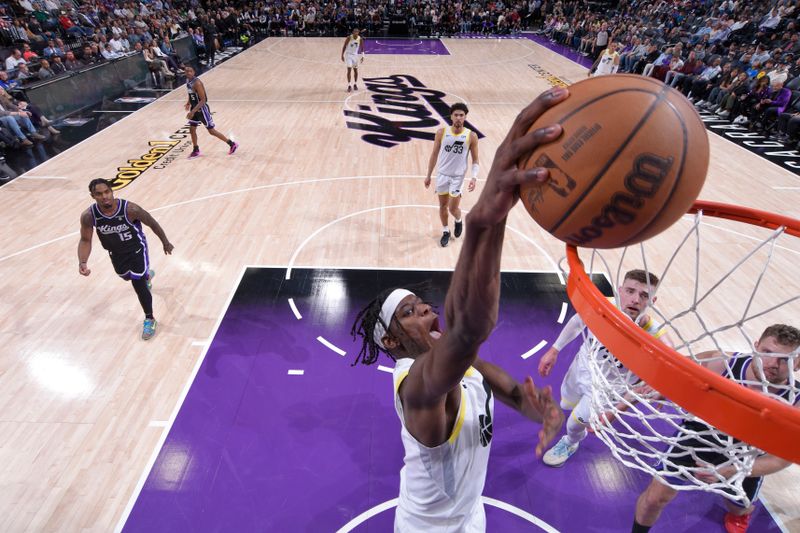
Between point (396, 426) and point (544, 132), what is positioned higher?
point (544, 132)

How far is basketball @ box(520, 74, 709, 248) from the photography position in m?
1.14

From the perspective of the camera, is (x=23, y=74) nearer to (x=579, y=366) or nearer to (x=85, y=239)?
(x=85, y=239)

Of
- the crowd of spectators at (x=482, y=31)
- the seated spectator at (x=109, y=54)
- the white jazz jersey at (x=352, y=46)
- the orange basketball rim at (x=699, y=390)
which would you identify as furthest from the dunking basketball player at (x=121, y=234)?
the seated spectator at (x=109, y=54)

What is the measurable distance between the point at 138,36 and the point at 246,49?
5.35 meters

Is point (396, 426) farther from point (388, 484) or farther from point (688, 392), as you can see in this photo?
point (688, 392)

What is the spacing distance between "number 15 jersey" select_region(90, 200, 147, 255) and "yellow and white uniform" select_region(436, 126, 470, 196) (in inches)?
135

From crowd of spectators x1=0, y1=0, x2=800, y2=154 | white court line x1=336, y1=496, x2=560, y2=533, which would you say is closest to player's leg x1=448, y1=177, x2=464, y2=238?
white court line x1=336, y1=496, x2=560, y2=533

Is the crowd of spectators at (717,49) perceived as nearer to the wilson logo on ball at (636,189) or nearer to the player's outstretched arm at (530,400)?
the player's outstretched arm at (530,400)

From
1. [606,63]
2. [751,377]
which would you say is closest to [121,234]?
[751,377]

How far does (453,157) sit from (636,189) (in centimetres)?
467

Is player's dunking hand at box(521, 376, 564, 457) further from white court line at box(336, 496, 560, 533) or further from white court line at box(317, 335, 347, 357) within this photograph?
white court line at box(317, 335, 347, 357)

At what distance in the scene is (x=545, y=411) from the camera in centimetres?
179

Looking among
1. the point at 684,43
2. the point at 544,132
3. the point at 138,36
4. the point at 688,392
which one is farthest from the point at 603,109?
the point at 684,43

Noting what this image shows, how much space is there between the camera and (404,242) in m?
6.28
